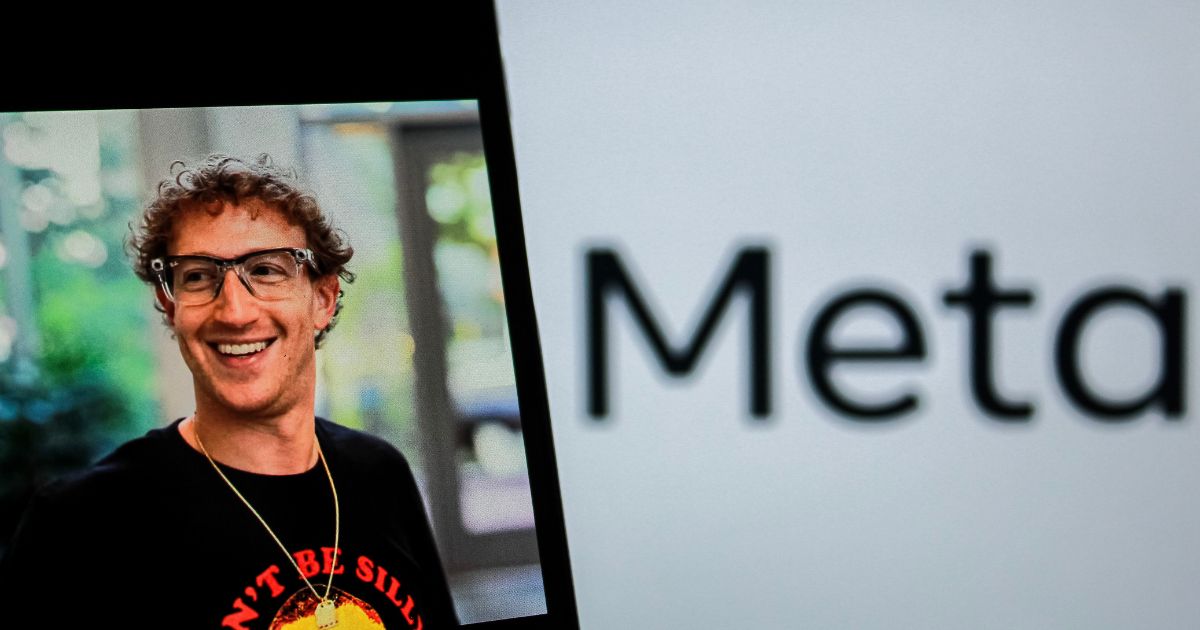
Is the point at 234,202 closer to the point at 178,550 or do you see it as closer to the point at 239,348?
the point at 239,348

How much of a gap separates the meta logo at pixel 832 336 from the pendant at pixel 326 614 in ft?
3.03

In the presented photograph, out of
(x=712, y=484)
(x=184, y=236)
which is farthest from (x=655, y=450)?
(x=184, y=236)

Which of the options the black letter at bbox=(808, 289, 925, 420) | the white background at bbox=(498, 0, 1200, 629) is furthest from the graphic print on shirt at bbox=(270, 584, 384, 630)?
the black letter at bbox=(808, 289, 925, 420)

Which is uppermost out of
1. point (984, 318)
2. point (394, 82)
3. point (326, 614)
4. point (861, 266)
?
point (394, 82)

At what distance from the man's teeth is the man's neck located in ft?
0.20

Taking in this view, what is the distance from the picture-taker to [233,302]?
84 cm

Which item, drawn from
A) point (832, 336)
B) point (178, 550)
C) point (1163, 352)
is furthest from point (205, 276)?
point (1163, 352)

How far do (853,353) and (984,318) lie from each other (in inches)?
10.6

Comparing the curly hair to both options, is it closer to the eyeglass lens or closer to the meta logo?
the eyeglass lens

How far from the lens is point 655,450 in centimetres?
172

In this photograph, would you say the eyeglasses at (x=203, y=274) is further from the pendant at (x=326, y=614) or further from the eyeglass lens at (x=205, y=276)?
the pendant at (x=326, y=614)

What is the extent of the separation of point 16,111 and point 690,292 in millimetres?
1154

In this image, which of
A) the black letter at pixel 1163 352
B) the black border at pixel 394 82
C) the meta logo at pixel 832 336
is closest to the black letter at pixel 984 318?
the meta logo at pixel 832 336

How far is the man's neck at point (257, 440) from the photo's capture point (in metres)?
0.86
